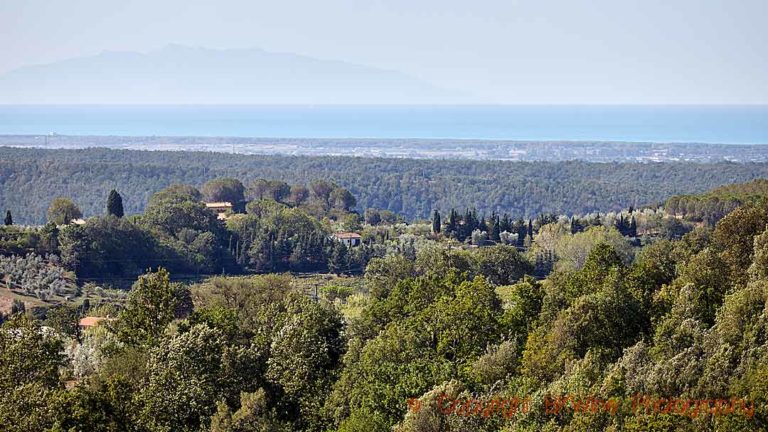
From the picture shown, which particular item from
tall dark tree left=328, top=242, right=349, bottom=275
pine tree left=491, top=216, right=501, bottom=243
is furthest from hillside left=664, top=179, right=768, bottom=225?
tall dark tree left=328, top=242, right=349, bottom=275

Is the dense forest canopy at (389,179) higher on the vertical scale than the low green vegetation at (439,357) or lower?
lower

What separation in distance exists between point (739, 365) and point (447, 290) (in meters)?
12.8

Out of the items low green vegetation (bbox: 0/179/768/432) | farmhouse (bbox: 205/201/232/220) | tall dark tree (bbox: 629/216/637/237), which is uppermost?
low green vegetation (bbox: 0/179/768/432)

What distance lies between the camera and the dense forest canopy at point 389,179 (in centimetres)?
14675

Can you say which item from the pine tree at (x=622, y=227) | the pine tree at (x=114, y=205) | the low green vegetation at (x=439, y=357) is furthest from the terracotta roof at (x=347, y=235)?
the low green vegetation at (x=439, y=357)

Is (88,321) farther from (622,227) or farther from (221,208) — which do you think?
(221,208)

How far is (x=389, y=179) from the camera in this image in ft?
559

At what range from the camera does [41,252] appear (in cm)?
6894

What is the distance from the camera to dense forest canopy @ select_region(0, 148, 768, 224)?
5778 inches

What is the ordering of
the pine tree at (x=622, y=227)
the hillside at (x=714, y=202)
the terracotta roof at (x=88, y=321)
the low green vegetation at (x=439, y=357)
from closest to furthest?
the low green vegetation at (x=439, y=357)
the terracotta roof at (x=88, y=321)
the hillside at (x=714, y=202)
the pine tree at (x=622, y=227)

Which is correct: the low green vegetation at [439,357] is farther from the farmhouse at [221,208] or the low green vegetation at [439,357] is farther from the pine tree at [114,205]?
the farmhouse at [221,208]

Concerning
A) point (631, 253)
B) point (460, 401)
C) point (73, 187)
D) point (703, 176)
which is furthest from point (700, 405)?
point (703, 176)

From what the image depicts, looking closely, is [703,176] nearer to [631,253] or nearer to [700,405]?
[631,253]

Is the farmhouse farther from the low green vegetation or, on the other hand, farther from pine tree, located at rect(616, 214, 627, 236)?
the low green vegetation
